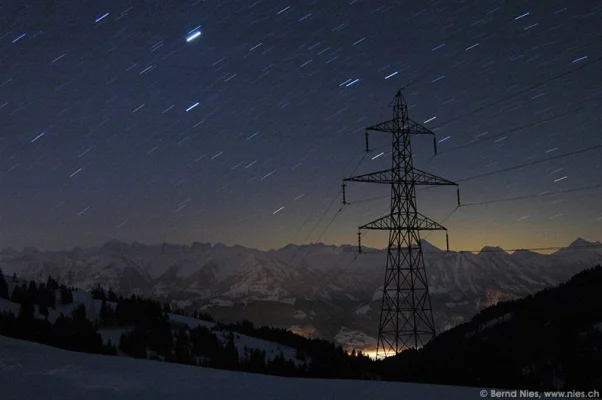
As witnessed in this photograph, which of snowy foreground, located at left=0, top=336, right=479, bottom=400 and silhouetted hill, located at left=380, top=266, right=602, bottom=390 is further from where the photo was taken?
silhouetted hill, located at left=380, top=266, right=602, bottom=390

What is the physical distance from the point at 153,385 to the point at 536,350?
59.6ft

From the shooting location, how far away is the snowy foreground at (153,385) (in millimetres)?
10852

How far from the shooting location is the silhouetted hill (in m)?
18.6

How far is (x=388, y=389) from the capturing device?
476 inches

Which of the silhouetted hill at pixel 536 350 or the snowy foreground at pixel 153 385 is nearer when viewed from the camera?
the snowy foreground at pixel 153 385

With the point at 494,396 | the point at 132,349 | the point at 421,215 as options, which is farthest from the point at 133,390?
the point at 132,349

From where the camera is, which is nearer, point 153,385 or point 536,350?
point 153,385

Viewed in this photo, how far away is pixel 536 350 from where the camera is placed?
912 inches

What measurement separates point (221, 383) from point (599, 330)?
59.8 ft

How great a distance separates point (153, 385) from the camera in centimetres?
1181

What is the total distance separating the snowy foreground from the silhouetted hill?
7.14 m

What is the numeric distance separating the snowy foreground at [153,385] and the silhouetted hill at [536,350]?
714 cm

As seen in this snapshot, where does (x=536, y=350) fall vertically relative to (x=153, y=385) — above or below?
below

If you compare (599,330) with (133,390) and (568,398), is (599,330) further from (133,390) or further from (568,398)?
(133,390)
